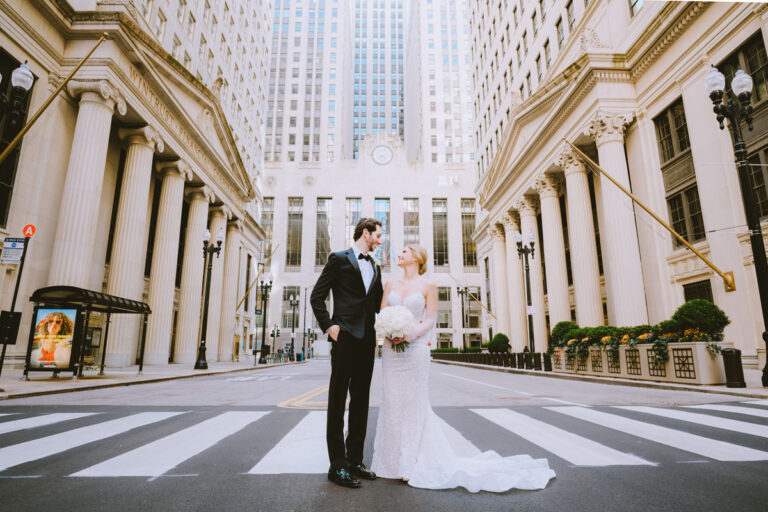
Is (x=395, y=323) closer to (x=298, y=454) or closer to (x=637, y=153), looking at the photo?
(x=298, y=454)

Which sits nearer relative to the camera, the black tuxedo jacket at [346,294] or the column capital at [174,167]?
the black tuxedo jacket at [346,294]

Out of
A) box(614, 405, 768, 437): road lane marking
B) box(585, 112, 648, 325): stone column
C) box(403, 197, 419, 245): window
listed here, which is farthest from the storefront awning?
box(403, 197, 419, 245): window

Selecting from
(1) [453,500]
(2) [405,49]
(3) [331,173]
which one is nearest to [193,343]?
(1) [453,500]

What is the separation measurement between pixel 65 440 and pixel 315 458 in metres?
3.04

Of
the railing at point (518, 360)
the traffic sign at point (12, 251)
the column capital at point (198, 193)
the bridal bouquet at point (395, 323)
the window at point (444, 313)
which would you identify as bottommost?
the railing at point (518, 360)

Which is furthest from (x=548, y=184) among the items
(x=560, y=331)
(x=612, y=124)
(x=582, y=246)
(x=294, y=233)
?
(x=294, y=233)

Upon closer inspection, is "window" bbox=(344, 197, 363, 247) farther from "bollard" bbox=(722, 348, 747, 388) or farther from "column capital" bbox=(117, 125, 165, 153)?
"bollard" bbox=(722, 348, 747, 388)

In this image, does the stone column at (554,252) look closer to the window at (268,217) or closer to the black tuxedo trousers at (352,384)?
the black tuxedo trousers at (352,384)

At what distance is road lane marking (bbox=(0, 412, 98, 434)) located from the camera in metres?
5.72

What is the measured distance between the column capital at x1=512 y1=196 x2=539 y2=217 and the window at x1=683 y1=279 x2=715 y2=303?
1684 cm

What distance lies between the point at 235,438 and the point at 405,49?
482 feet

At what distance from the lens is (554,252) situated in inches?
1250

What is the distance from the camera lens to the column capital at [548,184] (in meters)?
32.5

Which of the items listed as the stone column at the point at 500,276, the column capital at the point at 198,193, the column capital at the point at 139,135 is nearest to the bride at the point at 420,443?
the column capital at the point at 139,135
